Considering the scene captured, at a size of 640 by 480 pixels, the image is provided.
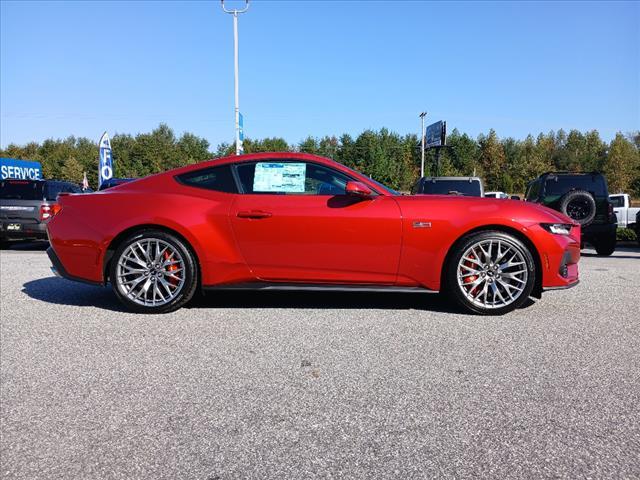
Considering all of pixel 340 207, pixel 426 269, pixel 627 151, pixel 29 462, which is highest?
pixel 627 151

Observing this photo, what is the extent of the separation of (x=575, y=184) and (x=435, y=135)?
42.6 m

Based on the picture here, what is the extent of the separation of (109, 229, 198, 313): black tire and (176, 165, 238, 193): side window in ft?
1.76

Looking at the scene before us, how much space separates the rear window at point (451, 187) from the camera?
34.9 ft

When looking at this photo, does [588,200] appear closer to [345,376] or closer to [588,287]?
[588,287]

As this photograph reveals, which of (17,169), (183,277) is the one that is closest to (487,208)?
(183,277)

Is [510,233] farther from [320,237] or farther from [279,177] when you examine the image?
[279,177]

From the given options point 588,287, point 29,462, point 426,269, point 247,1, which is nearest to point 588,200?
point 588,287

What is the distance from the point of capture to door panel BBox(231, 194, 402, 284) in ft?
→ 13.8

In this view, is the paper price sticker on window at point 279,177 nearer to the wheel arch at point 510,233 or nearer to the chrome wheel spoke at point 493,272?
the wheel arch at point 510,233

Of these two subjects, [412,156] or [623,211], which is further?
[412,156]

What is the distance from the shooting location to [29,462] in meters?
1.99

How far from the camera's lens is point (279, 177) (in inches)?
176

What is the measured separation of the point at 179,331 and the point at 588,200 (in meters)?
8.44

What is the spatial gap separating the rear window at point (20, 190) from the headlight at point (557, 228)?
10.2 meters
